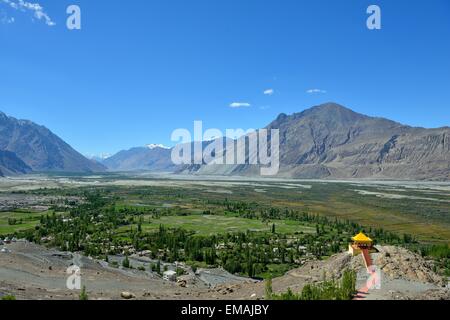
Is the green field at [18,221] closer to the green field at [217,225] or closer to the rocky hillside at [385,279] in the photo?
the green field at [217,225]

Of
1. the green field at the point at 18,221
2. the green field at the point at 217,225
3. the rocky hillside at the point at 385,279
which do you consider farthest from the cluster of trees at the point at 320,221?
the green field at the point at 18,221

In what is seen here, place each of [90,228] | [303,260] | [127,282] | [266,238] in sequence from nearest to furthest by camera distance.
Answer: [127,282], [303,260], [266,238], [90,228]

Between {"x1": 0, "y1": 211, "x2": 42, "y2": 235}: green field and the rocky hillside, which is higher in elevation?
the rocky hillside

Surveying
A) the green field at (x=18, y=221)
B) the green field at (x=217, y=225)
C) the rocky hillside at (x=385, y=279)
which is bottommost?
the green field at (x=217, y=225)

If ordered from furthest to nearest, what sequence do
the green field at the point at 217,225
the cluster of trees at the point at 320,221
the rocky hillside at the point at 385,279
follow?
the green field at the point at 217,225
the cluster of trees at the point at 320,221
the rocky hillside at the point at 385,279

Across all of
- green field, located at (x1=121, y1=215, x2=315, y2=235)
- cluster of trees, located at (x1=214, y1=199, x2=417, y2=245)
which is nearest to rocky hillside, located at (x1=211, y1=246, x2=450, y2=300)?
cluster of trees, located at (x1=214, y1=199, x2=417, y2=245)

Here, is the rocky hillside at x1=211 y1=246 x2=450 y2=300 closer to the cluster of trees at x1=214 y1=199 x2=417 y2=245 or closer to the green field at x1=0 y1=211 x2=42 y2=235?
the cluster of trees at x1=214 y1=199 x2=417 y2=245

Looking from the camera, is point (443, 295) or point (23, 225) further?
point (23, 225)

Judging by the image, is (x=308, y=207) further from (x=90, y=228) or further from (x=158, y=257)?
(x=158, y=257)

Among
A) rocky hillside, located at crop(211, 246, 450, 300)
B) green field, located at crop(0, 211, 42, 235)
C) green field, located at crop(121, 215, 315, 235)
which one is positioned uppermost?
rocky hillside, located at crop(211, 246, 450, 300)
